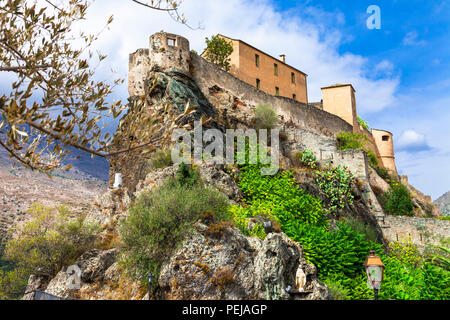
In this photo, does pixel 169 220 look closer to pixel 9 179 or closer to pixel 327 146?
pixel 327 146

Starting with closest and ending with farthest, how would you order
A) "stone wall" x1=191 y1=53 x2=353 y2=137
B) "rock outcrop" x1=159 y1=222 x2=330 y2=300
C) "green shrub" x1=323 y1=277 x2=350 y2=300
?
"rock outcrop" x1=159 y1=222 x2=330 y2=300, "green shrub" x1=323 y1=277 x2=350 y2=300, "stone wall" x1=191 y1=53 x2=353 y2=137

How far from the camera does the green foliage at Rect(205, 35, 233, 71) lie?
31.1 metres

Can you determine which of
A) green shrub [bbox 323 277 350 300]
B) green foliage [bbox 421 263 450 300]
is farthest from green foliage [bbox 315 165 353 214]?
green foliage [bbox 421 263 450 300]

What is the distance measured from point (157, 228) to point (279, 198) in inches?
278

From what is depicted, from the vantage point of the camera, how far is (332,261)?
12914 millimetres

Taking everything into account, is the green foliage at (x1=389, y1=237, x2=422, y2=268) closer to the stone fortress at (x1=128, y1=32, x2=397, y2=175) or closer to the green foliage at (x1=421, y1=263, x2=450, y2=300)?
the stone fortress at (x1=128, y1=32, x2=397, y2=175)

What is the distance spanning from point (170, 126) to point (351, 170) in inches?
878

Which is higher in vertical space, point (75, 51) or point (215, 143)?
point (215, 143)

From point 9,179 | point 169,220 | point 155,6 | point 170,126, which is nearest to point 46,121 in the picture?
point 170,126

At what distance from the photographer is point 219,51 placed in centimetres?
3111

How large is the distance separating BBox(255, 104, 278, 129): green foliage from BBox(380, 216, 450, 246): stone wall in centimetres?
934

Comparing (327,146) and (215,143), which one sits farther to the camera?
(327,146)

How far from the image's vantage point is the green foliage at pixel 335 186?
67.6ft

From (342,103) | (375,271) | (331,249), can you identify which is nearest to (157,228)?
(375,271)
